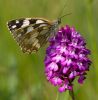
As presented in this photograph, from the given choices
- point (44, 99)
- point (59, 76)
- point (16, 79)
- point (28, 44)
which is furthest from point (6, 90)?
point (59, 76)

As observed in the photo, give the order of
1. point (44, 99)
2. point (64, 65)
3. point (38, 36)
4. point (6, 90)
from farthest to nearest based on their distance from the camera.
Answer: point (6, 90) → point (44, 99) → point (38, 36) → point (64, 65)

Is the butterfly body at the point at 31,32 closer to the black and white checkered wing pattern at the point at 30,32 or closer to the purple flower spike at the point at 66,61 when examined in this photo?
the black and white checkered wing pattern at the point at 30,32

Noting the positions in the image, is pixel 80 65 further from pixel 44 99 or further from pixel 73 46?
pixel 44 99

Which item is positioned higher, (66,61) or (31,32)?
(31,32)

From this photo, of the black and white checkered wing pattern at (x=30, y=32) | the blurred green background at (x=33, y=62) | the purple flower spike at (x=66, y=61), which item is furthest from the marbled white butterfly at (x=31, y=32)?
the blurred green background at (x=33, y=62)

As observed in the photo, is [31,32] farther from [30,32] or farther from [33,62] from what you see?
[33,62]

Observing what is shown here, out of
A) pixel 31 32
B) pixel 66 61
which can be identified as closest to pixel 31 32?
pixel 31 32
